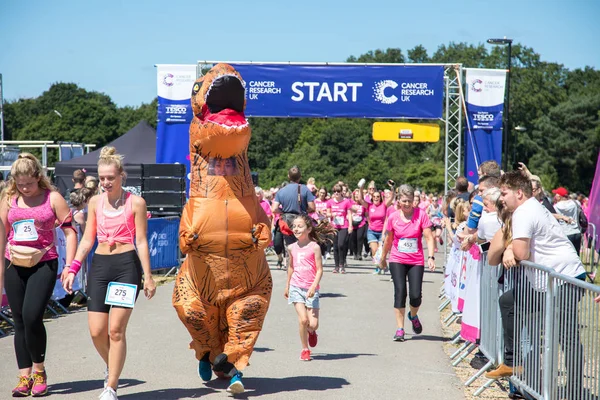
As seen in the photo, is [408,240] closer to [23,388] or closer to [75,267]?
[75,267]

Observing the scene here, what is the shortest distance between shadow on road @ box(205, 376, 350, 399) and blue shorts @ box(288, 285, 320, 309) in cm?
107

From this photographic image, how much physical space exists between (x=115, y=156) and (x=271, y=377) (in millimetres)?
2510

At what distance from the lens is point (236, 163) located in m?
6.91

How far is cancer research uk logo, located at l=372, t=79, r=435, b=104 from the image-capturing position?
18.1m

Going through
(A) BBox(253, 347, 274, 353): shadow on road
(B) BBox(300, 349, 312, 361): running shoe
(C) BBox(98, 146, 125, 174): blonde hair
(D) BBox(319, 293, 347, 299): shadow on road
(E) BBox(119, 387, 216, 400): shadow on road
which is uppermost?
(C) BBox(98, 146, 125, 174): blonde hair

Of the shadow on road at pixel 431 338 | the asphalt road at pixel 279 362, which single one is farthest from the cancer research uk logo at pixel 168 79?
the shadow on road at pixel 431 338

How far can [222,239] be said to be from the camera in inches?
264

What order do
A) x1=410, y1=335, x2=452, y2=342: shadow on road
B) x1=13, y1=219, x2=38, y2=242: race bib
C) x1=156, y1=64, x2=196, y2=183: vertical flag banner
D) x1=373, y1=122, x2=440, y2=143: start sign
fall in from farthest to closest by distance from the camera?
x1=373, y1=122, x2=440, y2=143: start sign, x1=156, y1=64, x2=196, y2=183: vertical flag banner, x1=410, y1=335, x2=452, y2=342: shadow on road, x1=13, y1=219, x2=38, y2=242: race bib

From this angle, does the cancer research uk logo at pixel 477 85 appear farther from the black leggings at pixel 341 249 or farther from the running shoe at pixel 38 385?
the running shoe at pixel 38 385

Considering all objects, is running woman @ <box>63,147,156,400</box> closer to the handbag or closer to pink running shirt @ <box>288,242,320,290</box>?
the handbag

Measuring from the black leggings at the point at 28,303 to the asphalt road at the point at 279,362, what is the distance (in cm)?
38

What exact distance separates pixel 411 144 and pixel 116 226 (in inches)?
2864

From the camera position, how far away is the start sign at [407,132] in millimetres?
18953

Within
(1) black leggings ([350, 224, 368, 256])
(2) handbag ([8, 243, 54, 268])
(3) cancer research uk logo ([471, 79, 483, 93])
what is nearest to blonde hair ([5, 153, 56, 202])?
(2) handbag ([8, 243, 54, 268])
